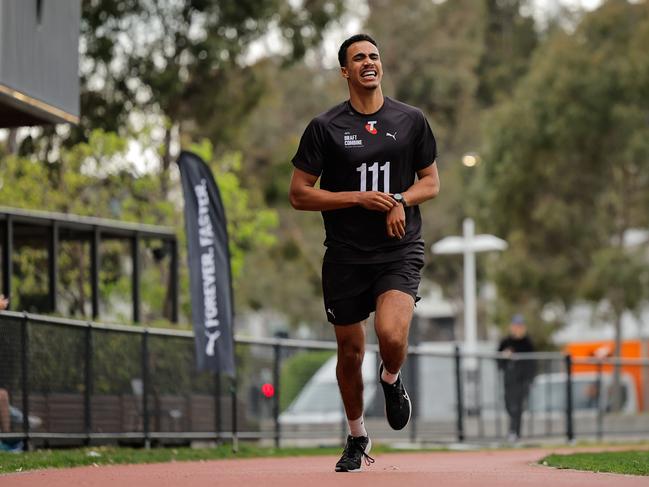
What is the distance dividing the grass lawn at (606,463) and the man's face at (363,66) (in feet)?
9.00

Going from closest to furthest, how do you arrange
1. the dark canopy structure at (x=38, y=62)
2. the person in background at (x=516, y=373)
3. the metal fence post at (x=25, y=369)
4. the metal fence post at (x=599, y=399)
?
the metal fence post at (x=25, y=369) → the dark canopy structure at (x=38, y=62) → the person in background at (x=516, y=373) → the metal fence post at (x=599, y=399)

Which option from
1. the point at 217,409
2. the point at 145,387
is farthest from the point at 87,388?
the point at 217,409

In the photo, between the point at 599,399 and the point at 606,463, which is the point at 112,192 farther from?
the point at 606,463

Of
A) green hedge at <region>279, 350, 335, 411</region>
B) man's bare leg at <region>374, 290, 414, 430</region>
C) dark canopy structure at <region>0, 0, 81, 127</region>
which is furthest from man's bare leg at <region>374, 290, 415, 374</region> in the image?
green hedge at <region>279, 350, 335, 411</region>

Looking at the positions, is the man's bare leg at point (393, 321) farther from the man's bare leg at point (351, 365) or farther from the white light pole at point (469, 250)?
the white light pole at point (469, 250)

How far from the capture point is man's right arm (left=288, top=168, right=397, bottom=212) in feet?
29.2

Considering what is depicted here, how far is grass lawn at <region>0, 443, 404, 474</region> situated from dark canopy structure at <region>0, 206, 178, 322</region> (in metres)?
3.91

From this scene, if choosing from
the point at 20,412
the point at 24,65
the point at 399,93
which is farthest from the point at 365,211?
the point at 399,93

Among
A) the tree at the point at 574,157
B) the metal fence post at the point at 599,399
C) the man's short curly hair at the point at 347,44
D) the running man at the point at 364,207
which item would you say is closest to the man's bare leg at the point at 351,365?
the running man at the point at 364,207

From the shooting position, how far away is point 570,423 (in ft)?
77.4

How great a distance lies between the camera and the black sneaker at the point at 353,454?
361 inches

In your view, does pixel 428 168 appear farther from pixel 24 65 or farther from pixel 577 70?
pixel 577 70

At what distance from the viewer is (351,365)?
929 cm

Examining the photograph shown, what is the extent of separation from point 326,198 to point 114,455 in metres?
5.46
